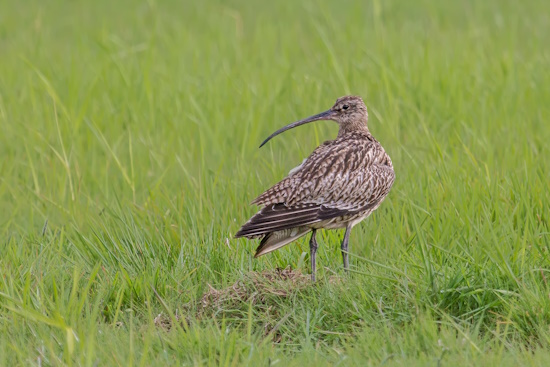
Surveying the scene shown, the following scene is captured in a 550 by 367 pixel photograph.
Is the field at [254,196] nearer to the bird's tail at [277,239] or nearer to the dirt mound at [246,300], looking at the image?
the dirt mound at [246,300]

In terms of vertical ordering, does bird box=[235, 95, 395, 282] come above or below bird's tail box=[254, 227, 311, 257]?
above

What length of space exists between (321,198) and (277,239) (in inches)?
15.0

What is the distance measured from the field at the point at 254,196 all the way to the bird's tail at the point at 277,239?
0.52 ft

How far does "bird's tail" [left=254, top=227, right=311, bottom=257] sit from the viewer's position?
578cm

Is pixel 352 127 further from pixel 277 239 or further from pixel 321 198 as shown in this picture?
pixel 277 239

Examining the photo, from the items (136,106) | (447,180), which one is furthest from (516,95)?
(136,106)

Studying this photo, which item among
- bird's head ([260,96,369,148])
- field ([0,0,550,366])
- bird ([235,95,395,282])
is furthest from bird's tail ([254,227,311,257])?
bird's head ([260,96,369,148])

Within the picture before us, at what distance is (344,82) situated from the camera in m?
9.12

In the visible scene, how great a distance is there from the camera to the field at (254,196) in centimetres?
489

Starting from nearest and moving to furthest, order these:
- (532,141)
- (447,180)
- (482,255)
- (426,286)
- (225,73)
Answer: (426,286) → (482,255) → (447,180) → (532,141) → (225,73)

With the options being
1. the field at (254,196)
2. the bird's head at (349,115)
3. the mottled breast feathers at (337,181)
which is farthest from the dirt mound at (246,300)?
the bird's head at (349,115)

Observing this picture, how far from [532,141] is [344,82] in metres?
2.10

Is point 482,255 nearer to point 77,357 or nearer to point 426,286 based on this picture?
point 426,286

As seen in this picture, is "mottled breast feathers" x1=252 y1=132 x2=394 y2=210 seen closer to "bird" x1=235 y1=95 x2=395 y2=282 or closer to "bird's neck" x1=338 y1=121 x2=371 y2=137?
"bird" x1=235 y1=95 x2=395 y2=282
